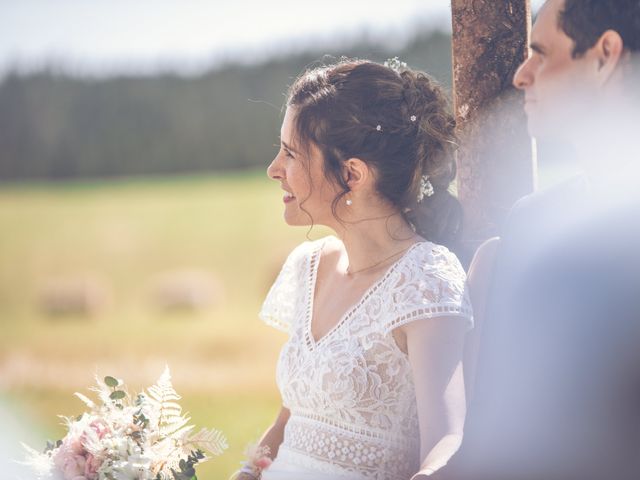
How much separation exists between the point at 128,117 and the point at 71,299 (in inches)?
212

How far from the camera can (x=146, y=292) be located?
12891 mm

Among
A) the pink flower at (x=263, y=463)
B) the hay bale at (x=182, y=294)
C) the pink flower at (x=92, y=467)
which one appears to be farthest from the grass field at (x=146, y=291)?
the pink flower at (x=92, y=467)

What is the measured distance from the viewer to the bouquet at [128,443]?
193 cm

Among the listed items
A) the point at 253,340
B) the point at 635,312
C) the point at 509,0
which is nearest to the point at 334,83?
the point at 509,0

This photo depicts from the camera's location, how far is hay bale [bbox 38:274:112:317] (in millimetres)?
12500

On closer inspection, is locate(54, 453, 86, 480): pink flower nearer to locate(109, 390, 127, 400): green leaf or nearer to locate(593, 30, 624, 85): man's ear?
locate(109, 390, 127, 400): green leaf

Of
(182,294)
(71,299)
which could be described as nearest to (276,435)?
(182,294)

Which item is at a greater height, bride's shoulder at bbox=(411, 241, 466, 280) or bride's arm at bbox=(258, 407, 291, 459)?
bride's shoulder at bbox=(411, 241, 466, 280)

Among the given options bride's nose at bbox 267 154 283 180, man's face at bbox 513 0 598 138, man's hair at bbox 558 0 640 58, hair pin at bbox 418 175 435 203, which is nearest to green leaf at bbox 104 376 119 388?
bride's nose at bbox 267 154 283 180

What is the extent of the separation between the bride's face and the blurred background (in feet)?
29.7

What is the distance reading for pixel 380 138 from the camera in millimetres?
2115

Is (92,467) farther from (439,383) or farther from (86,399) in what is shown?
(439,383)

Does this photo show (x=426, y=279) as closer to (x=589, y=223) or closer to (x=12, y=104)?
(x=589, y=223)

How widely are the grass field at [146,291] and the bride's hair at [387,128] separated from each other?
6.13 metres
